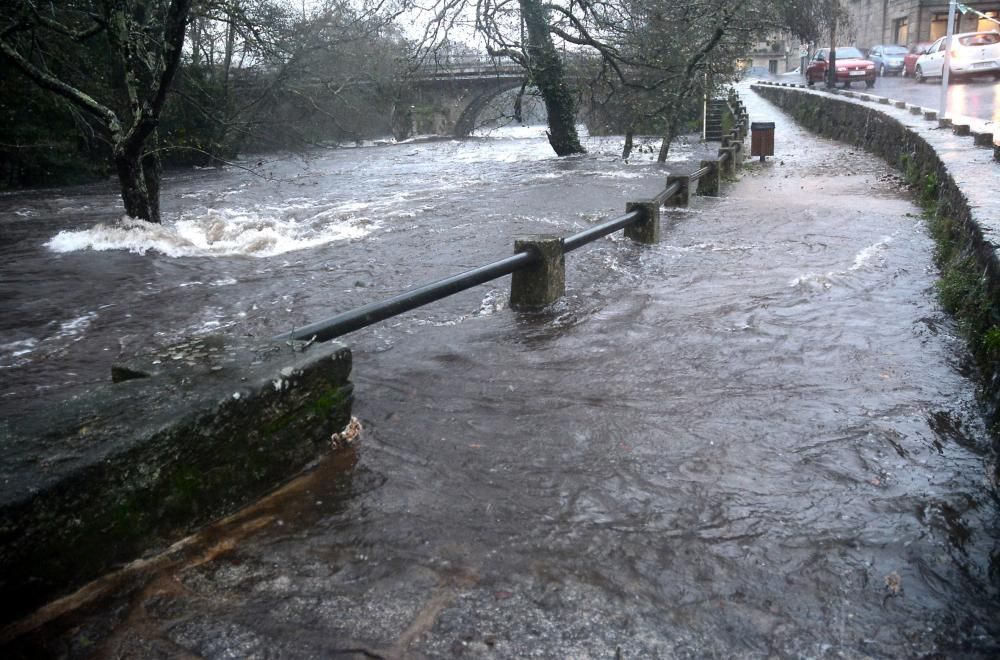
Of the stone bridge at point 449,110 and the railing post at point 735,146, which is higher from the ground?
the stone bridge at point 449,110

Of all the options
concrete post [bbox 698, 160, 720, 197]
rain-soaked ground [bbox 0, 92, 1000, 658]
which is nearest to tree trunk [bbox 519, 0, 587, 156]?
concrete post [bbox 698, 160, 720, 197]

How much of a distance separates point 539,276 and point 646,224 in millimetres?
3151

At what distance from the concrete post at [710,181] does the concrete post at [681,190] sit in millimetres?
1837

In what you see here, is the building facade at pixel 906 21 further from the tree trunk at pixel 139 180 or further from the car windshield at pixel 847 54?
the tree trunk at pixel 139 180

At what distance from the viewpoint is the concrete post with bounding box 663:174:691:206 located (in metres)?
11.4

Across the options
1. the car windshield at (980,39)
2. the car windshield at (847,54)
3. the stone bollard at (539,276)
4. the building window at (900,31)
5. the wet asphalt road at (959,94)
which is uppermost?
the building window at (900,31)

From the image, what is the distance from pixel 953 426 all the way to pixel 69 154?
22077mm

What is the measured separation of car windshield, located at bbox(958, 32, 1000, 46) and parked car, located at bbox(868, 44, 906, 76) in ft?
38.3

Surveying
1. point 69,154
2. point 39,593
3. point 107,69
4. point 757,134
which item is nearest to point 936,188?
point 757,134

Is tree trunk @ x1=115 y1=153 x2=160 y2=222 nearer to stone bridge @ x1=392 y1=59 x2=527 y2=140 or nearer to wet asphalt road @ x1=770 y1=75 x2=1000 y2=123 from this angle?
wet asphalt road @ x1=770 y1=75 x2=1000 y2=123

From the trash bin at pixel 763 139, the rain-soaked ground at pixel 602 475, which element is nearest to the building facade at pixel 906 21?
the trash bin at pixel 763 139

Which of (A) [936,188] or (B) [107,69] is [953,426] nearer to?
(A) [936,188]

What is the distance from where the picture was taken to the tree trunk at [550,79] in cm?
1800

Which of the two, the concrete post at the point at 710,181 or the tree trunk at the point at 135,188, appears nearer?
the tree trunk at the point at 135,188
